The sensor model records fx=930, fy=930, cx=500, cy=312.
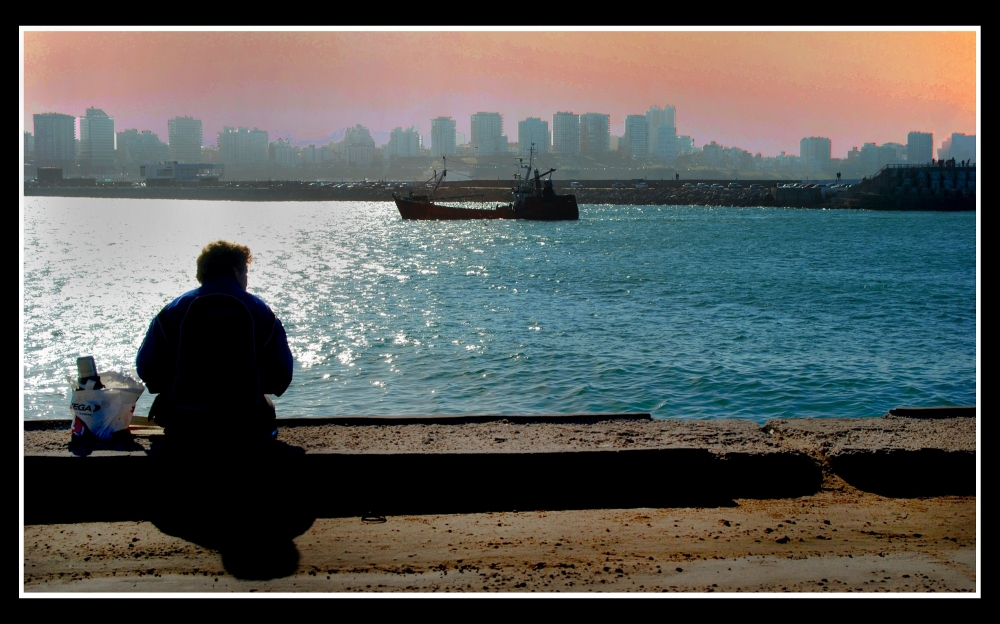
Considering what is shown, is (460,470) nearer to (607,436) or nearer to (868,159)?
(607,436)

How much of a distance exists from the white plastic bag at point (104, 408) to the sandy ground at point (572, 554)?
51 centimetres

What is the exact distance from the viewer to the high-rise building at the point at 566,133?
509ft

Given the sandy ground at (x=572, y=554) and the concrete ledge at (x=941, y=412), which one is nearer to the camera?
the sandy ground at (x=572, y=554)

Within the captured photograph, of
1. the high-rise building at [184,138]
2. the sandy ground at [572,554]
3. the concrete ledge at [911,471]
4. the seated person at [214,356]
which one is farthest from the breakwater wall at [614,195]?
the seated person at [214,356]

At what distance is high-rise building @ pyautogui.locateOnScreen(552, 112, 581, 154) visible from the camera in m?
155

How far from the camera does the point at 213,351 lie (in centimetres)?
349

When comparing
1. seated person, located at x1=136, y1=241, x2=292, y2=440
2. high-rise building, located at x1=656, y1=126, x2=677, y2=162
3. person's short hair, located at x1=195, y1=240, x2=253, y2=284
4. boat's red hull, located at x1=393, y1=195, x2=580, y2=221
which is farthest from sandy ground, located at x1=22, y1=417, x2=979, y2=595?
high-rise building, located at x1=656, y1=126, x2=677, y2=162

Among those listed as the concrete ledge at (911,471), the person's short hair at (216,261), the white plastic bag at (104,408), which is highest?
the person's short hair at (216,261)

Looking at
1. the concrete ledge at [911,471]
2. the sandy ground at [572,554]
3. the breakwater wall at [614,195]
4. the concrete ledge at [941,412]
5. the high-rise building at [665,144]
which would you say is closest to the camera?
the sandy ground at [572,554]

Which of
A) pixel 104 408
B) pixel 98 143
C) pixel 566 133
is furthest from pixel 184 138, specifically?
pixel 104 408

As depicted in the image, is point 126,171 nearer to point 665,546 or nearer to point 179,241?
point 179,241

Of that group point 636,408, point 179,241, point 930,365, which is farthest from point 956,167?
point 636,408

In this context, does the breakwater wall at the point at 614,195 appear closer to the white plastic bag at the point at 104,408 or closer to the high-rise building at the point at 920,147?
the high-rise building at the point at 920,147

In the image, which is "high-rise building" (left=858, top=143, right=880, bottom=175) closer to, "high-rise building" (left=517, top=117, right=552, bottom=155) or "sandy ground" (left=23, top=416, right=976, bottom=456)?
"high-rise building" (left=517, top=117, right=552, bottom=155)
